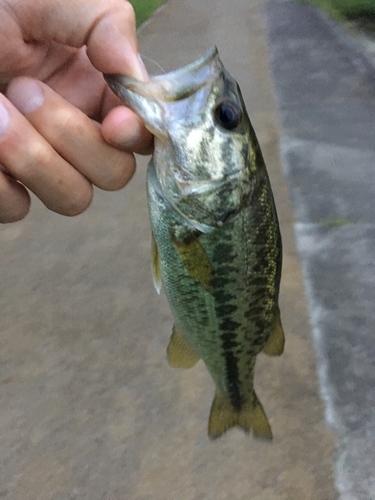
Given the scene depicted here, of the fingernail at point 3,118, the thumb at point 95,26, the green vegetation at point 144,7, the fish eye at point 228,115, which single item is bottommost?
the green vegetation at point 144,7

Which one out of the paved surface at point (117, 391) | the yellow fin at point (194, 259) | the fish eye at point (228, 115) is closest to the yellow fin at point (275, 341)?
the yellow fin at point (194, 259)

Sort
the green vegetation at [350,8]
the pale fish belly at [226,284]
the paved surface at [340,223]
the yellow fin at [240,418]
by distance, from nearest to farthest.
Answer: the pale fish belly at [226,284] → the yellow fin at [240,418] → the paved surface at [340,223] → the green vegetation at [350,8]

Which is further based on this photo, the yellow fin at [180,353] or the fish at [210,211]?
the yellow fin at [180,353]

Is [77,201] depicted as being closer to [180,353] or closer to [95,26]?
[95,26]

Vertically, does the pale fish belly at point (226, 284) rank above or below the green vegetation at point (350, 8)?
above

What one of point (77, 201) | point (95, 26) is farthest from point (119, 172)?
point (95, 26)

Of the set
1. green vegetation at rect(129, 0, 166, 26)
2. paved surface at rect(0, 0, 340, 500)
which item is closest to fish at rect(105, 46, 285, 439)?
paved surface at rect(0, 0, 340, 500)

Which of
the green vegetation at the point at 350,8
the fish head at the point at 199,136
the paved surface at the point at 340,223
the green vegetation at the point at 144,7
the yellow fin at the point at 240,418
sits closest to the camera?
the fish head at the point at 199,136

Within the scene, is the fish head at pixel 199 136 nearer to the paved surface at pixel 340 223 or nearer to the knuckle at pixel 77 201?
the knuckle at pixel 77 201
